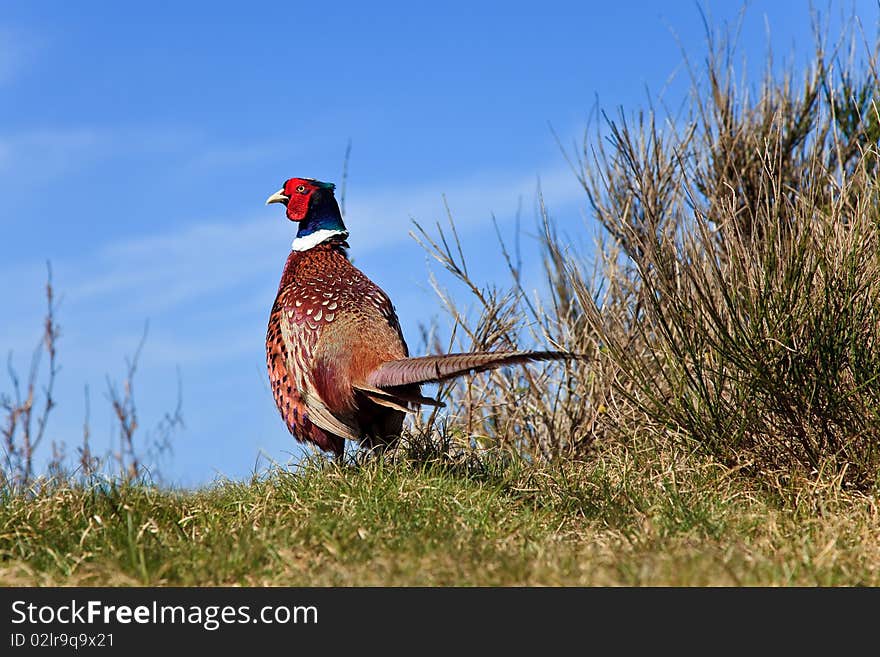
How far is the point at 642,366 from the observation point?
4.62 m

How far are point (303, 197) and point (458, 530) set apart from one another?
240 cm

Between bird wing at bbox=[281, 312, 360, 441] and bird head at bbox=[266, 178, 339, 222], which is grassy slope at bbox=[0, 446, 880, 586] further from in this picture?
bird head at bbox=[266, 178, 339, 222]

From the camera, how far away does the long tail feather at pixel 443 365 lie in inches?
140

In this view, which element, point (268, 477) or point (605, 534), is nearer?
point (605, 534)

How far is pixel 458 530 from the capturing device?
356cm

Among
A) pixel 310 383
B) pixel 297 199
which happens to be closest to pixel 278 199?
pixel 297 199

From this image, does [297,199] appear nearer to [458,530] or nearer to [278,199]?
[278,199]

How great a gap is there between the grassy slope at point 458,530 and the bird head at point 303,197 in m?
1.62

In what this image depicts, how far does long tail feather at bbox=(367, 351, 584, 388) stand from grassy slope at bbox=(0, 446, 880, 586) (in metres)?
0.44

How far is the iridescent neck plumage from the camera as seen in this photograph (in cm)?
511
